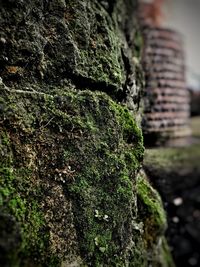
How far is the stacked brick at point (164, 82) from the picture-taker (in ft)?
6.68

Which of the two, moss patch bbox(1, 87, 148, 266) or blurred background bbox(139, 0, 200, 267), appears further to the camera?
blurred background bbox(139, 0, 200, 267)

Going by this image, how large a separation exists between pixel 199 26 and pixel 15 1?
17.6 feet

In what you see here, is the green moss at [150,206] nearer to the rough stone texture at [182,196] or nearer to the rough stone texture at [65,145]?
the rough stone texture at [65,145]

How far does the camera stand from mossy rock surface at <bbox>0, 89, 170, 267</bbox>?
3.38 ft

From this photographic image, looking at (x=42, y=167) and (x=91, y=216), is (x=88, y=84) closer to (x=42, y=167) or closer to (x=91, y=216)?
(x=42, y=167)

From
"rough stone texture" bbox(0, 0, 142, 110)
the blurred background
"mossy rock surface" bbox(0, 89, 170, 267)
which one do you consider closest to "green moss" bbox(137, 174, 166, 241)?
"mossy rock surface" bbox(0, 89, 170, 267)

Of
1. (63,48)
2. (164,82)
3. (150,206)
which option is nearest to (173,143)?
(164,82)

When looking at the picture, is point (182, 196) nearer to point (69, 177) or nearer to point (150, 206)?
point (150, 206)

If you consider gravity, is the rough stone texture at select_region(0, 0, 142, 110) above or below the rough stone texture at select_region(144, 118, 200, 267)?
above

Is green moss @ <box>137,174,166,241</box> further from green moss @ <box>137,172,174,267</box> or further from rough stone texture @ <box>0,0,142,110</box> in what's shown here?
rough stone texture @ <box>0,0,142,110</box>

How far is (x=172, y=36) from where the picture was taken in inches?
92.4

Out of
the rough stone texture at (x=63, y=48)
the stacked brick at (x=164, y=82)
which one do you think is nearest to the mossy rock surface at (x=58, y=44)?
the rough stone texture at (x=63, y=48)

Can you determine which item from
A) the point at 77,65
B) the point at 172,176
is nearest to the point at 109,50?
the point at 77,65

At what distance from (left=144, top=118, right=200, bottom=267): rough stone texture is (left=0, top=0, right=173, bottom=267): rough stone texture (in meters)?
0.62
